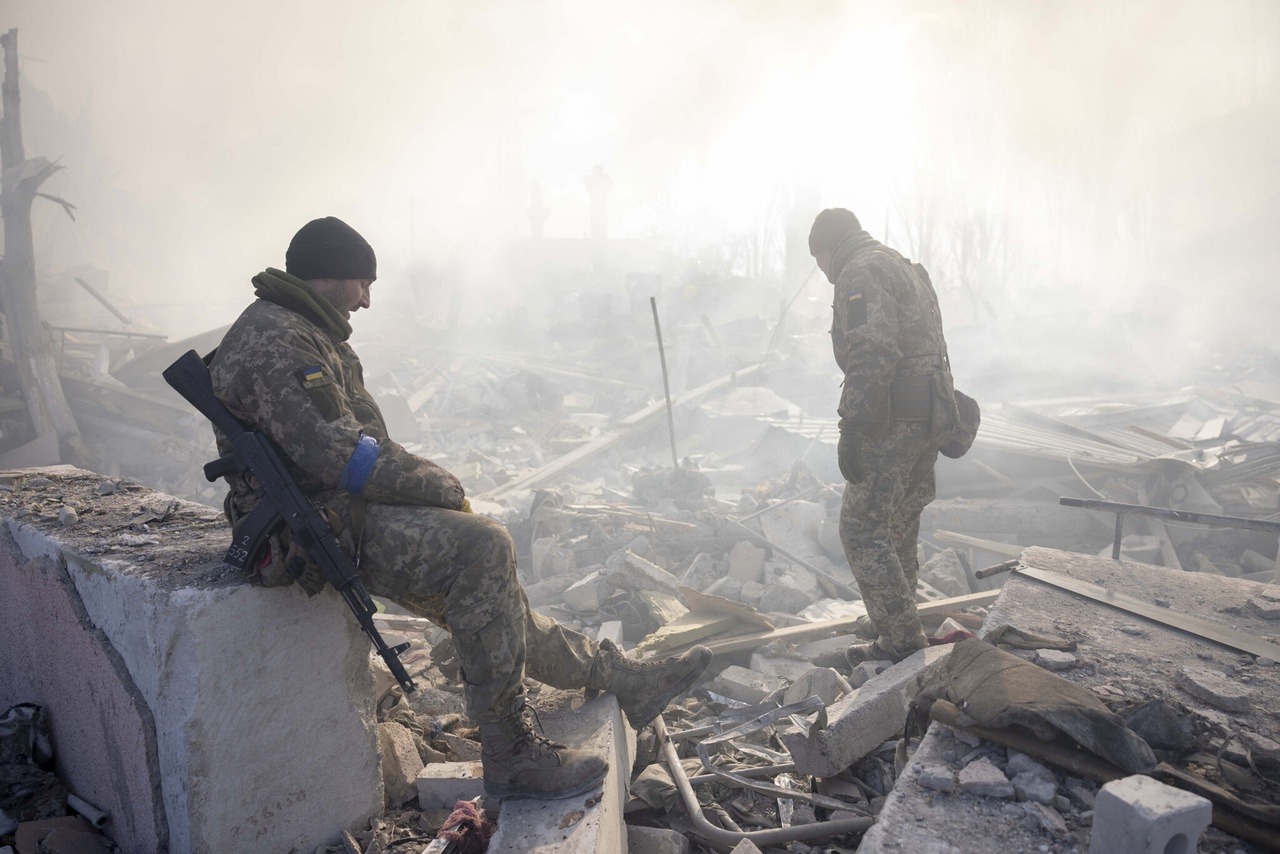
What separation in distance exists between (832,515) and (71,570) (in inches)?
231

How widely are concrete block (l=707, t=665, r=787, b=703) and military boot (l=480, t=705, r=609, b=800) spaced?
147cm

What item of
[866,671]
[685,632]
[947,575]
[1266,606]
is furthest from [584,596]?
[1266,606]

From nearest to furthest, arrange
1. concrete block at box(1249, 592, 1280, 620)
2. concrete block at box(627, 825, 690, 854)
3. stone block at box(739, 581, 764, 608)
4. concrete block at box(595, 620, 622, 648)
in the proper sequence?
concrete block at box(627, 825, 690, 854), concrete block at box(1249, 592, 1280, 620), concrete block at box(595, 620, 622, 648), stone block at box(739, 581, 764, 608)

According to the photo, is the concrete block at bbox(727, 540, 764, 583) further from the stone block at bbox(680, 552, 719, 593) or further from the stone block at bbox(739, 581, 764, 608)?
the stone block at bbox(739, 581, 764, 608)

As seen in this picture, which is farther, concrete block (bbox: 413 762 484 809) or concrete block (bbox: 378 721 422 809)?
concrete block (bbox: 378 721 422 809)

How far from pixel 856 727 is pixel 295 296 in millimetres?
2535

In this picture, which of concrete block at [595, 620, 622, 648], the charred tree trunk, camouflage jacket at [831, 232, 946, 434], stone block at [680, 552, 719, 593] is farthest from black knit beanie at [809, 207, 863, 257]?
the charred tree trunk

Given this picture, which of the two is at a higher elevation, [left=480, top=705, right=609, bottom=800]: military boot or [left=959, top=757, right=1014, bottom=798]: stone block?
[left=959, top=757, right=1014, bottom=798]: stone block

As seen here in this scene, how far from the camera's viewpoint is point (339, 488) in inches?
82.4

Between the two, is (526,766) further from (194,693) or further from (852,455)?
(852,455)

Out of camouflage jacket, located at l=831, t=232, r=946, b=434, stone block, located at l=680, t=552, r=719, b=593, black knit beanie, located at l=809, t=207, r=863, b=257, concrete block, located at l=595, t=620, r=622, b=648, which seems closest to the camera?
camouflage jacket, located at l=831, t=232, r=946, b=434

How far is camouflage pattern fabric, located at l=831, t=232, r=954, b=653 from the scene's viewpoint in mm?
3232

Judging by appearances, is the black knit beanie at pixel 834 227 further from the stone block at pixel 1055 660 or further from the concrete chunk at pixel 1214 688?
the concrete chunk at pixel 1214 688

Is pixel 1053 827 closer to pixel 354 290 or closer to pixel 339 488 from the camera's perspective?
pixel 339 488
